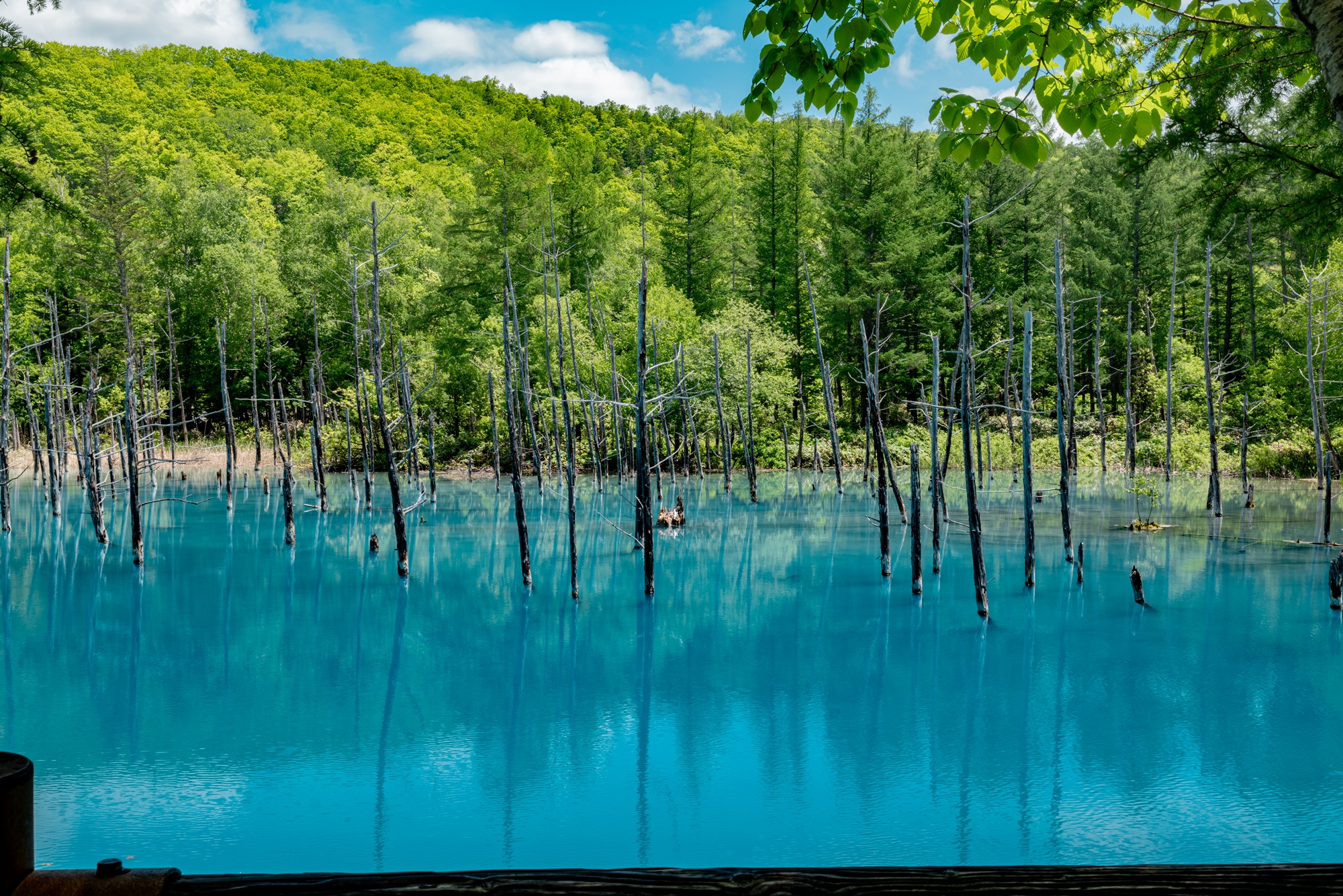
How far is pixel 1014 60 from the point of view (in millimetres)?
3107

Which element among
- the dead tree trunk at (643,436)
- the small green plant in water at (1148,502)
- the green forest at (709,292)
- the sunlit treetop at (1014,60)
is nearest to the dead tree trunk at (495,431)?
the green forest at (709,292)

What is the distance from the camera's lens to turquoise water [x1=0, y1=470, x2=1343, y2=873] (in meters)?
8.02

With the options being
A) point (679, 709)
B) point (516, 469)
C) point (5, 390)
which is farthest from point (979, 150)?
point (5, 390)

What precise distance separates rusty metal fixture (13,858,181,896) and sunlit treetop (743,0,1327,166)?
278 centimetres

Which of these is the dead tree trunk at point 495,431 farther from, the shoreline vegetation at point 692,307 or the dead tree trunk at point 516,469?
the dead tree trunk at point 516,469

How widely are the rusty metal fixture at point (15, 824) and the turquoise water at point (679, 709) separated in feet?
21.9

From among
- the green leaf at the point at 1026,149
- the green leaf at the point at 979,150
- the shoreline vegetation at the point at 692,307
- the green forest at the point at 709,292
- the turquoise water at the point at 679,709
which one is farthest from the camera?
the green forest at the point at 709,292

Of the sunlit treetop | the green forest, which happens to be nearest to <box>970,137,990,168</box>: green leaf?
the sunlit treetop

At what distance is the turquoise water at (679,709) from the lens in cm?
802

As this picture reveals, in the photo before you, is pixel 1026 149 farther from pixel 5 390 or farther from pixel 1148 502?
pixel 1148 502

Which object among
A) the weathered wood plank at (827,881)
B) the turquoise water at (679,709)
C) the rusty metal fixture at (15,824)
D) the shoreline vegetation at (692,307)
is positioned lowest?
the turquoise water at (679,709)

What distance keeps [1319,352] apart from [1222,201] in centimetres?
2687

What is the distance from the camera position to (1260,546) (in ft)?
68.4

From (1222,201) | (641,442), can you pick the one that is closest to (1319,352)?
(641,442)
